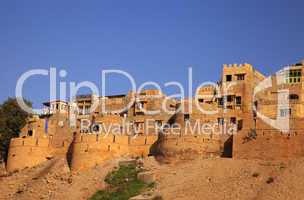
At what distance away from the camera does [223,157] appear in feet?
142

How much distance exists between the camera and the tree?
5300cm

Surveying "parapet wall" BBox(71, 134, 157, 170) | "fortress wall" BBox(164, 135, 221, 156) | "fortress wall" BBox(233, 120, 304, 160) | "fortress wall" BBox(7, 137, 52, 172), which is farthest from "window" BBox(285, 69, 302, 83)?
"fortress wall" BBox(7, 137, 52, 172)

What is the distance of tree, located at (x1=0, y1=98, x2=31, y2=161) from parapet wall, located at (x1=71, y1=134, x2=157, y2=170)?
8.00m

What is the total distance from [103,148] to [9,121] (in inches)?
450

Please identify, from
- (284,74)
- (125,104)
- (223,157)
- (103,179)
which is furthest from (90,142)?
(284,74)

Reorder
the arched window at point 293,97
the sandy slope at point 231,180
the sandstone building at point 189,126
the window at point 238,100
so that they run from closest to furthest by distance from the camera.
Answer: the sandy slope at point 231,180 → the sandstone building at point 189,126 → the arched window at point 293,97 → the window at point 238,100

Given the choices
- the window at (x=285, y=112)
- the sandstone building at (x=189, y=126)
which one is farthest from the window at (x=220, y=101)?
the window at (x=285, y=112)

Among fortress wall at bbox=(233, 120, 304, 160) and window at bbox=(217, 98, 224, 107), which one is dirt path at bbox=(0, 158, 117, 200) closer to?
fortress wall at bbox=(233, 120, 304, 160)

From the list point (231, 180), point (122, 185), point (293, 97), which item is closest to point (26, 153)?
point (122, 185)

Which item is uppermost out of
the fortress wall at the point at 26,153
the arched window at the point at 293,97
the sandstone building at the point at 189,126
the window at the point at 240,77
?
the window at the point at 240,77

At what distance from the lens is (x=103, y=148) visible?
4606cm

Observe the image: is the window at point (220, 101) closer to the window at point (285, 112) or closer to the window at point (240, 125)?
the window at point (285, 112)

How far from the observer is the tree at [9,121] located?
53.0m

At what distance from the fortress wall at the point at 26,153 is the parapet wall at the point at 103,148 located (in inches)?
135
